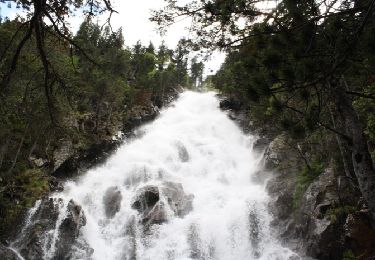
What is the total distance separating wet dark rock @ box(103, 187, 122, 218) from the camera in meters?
21.4

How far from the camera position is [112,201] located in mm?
22188

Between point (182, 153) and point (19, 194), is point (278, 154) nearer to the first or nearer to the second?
point (182, 153)

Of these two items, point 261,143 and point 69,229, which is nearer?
point 69,229

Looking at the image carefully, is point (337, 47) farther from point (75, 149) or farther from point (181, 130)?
point (181, 130)

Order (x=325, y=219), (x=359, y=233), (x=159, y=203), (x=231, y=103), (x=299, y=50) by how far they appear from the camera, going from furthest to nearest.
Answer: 1. (x=231, y=103)
2. (x=159, y=203)
3. (x=325, y=219)
4. (x=359, y=233)
5. (x=299, y=50)

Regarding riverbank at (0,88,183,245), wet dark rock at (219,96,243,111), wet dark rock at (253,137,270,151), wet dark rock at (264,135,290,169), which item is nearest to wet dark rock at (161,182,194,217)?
wet dark rock at (264,135,290,169)

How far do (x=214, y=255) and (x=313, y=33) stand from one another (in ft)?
47.0

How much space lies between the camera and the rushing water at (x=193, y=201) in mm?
18484

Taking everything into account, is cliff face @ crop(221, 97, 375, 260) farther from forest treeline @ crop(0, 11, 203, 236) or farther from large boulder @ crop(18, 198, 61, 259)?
large boulder @ crop(18, 198, 61, 259)

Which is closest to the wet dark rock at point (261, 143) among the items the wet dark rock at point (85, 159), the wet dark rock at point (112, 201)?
the wet dark rock at point (85, 159)

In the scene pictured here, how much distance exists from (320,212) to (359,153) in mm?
10228

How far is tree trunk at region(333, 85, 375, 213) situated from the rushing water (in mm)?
11071

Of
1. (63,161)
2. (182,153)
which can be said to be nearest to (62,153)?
(63,161)

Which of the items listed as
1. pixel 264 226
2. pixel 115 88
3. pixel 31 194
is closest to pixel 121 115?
pixel 115 88
